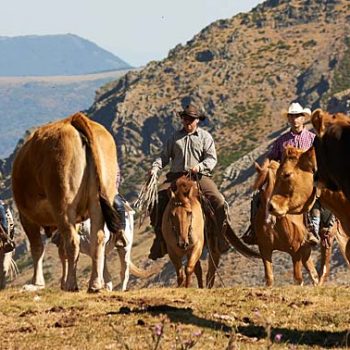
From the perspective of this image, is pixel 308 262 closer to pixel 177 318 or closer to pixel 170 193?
pixel 170 193

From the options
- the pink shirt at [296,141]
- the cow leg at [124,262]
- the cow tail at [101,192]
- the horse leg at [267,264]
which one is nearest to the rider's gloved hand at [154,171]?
the pink shirt at [296,141]

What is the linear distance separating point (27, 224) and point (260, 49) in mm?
153765

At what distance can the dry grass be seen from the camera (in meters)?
9.94

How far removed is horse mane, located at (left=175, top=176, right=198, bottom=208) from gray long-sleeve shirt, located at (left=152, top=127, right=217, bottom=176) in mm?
293

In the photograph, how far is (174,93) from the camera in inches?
6594

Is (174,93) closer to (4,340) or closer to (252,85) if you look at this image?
(252,85)

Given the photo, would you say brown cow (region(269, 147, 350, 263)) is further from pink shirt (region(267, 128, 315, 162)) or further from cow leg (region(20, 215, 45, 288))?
cow leg (region(20, 215, 45, 288))

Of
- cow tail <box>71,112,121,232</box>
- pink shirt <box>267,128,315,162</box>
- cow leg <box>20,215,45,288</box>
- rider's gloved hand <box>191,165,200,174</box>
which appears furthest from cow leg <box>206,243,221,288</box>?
cow tail <box>71,112,121,232</box>

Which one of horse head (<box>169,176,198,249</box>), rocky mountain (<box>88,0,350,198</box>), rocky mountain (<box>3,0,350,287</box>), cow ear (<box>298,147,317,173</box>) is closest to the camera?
cow ear (<box>298,147,317,173</box>)

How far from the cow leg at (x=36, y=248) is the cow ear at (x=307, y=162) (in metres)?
4.25

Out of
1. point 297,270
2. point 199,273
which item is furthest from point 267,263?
point 199,273

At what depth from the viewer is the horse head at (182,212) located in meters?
16.2

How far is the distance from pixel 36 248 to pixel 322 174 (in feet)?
18.9

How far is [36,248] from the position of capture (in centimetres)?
1502
